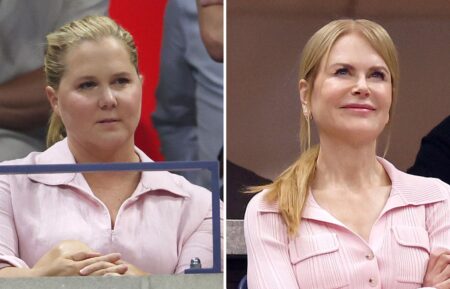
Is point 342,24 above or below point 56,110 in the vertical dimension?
above

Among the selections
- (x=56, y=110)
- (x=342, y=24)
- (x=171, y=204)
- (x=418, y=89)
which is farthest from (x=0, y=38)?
(x=418, y=89)

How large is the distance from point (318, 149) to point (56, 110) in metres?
1.03

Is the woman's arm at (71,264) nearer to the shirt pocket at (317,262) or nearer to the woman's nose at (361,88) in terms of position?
the shirt pocket at (317,262)

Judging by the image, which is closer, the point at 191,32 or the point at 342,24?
the point at 342,24

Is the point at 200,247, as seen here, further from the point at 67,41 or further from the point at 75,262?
the point at 67,41

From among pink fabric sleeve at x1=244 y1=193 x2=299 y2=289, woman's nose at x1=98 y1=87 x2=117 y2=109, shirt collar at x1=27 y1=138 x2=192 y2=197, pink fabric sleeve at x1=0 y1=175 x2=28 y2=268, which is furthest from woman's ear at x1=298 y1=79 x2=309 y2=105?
pink fabric sleeve at x1=0 y1=175 x2=28 y2=268

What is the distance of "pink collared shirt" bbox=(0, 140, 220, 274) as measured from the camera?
12.8 feet

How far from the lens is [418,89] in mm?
4004

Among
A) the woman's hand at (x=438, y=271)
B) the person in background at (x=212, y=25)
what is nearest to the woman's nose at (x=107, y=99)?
the person in background at (x=212, y=25)

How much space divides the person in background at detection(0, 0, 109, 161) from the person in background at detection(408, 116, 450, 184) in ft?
4.44

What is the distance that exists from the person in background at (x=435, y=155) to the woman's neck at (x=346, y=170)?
329 mm

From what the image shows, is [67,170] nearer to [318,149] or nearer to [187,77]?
[187,77]

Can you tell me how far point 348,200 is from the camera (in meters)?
3.50

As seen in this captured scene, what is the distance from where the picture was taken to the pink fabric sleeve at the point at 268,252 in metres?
3.25
